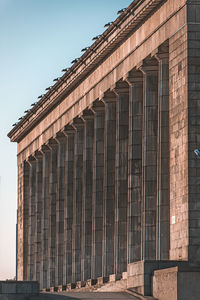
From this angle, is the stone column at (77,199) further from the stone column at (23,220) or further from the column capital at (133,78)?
the stone column at (23,220)

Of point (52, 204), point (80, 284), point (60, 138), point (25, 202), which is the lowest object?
point (80, 284)

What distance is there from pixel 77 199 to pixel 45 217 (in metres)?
14.8

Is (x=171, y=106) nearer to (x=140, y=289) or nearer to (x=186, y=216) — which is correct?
(x=186, y=216)

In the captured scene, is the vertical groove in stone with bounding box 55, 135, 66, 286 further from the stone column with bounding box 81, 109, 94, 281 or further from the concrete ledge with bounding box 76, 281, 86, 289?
the concrete ledge with bounding box 76, 281, 86, 289

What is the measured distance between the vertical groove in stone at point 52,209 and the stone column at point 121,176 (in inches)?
1012

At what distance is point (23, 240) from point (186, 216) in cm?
6254

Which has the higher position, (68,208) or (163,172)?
(163,172)

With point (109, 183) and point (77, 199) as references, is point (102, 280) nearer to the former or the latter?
point (109, 183)

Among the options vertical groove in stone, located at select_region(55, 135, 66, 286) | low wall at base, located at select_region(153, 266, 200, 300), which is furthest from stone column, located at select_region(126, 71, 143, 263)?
vertical groove in stone, located at select_region(55, 135, 66, 286)

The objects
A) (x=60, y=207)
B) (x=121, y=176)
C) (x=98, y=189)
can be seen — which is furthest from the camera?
(x=60, y=207)

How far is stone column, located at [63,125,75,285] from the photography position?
112625 millimetres

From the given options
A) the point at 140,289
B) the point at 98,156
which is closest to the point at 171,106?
the point at 140,289

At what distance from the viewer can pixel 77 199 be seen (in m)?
111

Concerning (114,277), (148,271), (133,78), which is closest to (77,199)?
(133,78)
